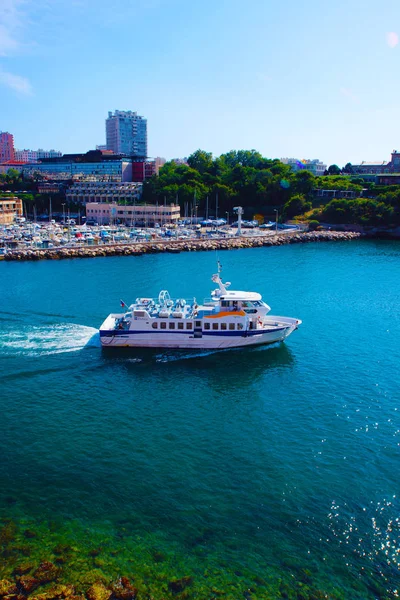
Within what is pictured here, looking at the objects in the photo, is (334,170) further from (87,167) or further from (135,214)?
(135,214)

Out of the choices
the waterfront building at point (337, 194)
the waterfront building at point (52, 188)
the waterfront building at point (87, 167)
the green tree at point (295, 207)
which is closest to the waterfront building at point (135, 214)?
the green tree at point (295, 207)

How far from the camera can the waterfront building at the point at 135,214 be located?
9662cm

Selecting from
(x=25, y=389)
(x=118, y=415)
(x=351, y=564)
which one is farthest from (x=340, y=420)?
(x=25, y=389)

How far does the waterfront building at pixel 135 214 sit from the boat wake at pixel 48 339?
6249 centimetres

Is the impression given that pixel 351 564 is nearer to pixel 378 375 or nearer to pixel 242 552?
pixel 242 552

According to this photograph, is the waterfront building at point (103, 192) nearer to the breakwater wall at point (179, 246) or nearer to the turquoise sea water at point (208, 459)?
the breakwater wall at point (179, 246)

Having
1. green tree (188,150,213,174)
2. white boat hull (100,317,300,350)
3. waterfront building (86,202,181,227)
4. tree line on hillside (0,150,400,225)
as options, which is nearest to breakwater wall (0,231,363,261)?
tree line on hillside (0,150,400,225)

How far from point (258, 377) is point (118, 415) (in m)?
8.76

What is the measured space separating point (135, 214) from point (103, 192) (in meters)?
21.7

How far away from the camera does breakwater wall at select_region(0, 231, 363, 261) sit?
67.5 metres

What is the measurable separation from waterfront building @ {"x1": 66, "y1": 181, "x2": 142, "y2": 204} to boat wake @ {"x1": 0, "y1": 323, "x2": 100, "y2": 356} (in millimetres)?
77484

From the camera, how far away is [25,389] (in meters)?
26.5

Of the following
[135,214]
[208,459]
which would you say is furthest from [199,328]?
[135,214]

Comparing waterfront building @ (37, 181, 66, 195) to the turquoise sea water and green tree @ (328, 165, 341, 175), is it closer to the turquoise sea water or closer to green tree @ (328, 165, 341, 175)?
green tree @ (328, 165, 341, 175)
